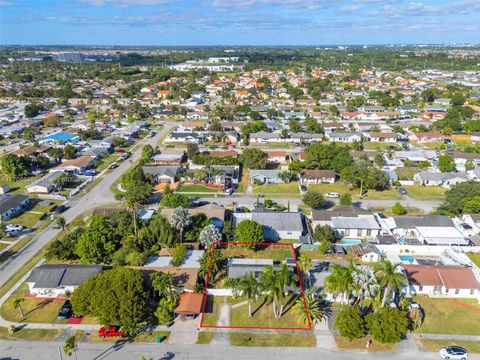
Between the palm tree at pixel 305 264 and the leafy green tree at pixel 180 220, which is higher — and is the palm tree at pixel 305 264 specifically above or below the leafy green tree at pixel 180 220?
below

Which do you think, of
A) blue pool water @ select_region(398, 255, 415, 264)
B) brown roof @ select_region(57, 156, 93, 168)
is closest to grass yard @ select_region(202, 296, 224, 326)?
blue pool water @ select_region(398, 255, 415, 264)

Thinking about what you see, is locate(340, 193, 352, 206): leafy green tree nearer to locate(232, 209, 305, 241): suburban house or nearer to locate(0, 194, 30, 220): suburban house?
locate(232, 209, 305, 241): suburban house

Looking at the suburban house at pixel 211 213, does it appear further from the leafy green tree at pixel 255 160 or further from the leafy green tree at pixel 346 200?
the leafy green tree at pixel 255 160

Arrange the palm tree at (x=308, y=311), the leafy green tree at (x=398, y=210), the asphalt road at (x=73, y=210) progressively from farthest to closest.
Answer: the leafy green tree at (x=398, y=210) → the asphalt road at (x=73, y=210) → the palm tree at (x=308, y=311)

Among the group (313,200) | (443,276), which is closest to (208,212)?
(313,200)

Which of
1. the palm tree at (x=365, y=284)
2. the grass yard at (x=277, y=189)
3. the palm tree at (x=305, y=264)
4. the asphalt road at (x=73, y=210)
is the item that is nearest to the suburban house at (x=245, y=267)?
the palm tree at (x=305, y=264)

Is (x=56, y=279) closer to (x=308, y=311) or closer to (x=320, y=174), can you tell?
(x=308, y=311)

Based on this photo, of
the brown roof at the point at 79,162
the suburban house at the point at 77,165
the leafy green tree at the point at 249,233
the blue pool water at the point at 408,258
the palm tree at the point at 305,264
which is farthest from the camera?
the brown roof at the point at 79,162
